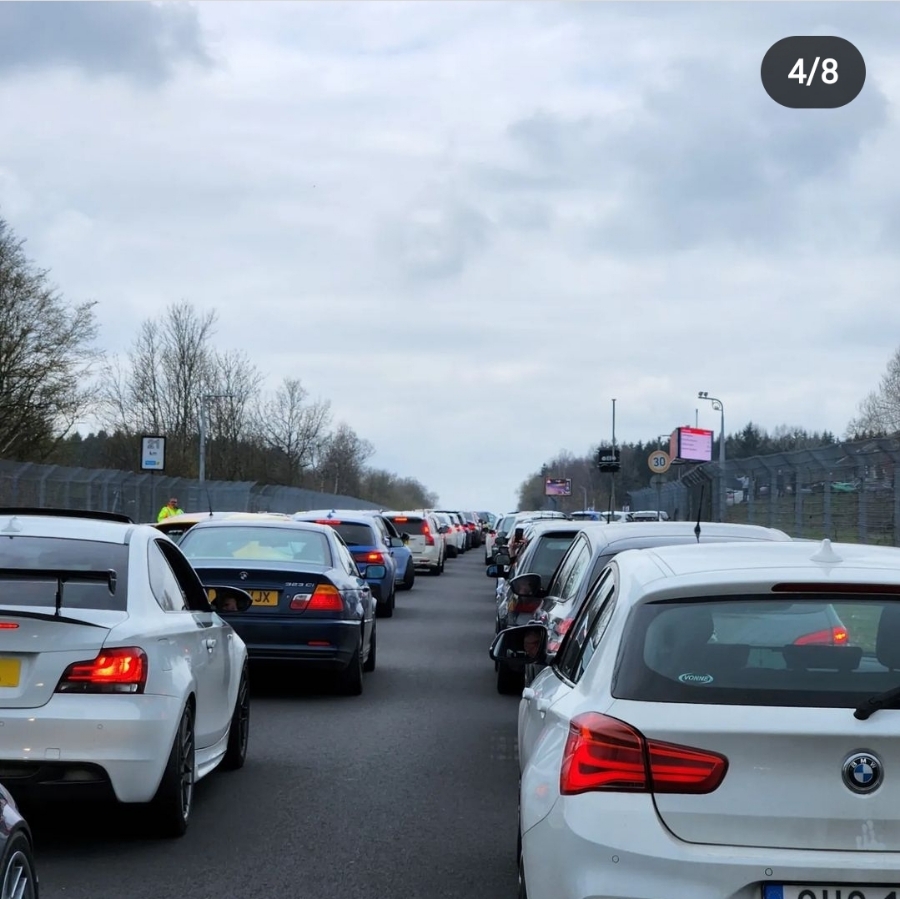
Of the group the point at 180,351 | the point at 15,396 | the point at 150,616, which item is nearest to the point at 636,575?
the point at 150,616

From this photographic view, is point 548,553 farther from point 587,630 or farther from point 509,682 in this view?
point 587,630

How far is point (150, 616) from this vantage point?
7219mm

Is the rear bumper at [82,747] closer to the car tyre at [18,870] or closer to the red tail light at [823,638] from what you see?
the car tyre at [18,870]

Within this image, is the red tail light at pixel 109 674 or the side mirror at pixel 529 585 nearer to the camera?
the red tail light at pixel 109 674

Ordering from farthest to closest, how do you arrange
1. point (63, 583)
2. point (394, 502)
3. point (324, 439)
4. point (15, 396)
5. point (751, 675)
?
point (394, 502), point (324, 439), point (15, 396), point (63, 583), point (751, 675)

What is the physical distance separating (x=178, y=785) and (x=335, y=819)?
43.2 inches

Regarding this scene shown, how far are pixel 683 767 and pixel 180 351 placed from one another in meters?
77.4

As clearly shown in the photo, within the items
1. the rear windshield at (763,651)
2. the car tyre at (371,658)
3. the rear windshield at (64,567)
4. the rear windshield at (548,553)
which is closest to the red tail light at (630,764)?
the rear windshield at (763,651)

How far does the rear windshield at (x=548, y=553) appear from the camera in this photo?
15453mm

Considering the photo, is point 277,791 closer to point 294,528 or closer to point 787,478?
point 294,528

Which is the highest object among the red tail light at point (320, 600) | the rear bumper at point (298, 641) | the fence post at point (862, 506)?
the fence post at point (862, 506)

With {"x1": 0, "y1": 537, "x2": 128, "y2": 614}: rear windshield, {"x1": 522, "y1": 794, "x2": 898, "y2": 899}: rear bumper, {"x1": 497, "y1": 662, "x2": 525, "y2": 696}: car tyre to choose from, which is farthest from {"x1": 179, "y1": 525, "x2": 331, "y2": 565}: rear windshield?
{"x1": 522, "y1": 794, "x2": 898, "y2": 899}: rear bumper

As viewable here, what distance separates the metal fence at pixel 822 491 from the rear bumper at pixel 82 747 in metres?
9.47

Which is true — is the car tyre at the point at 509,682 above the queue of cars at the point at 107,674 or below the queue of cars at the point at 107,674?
below
